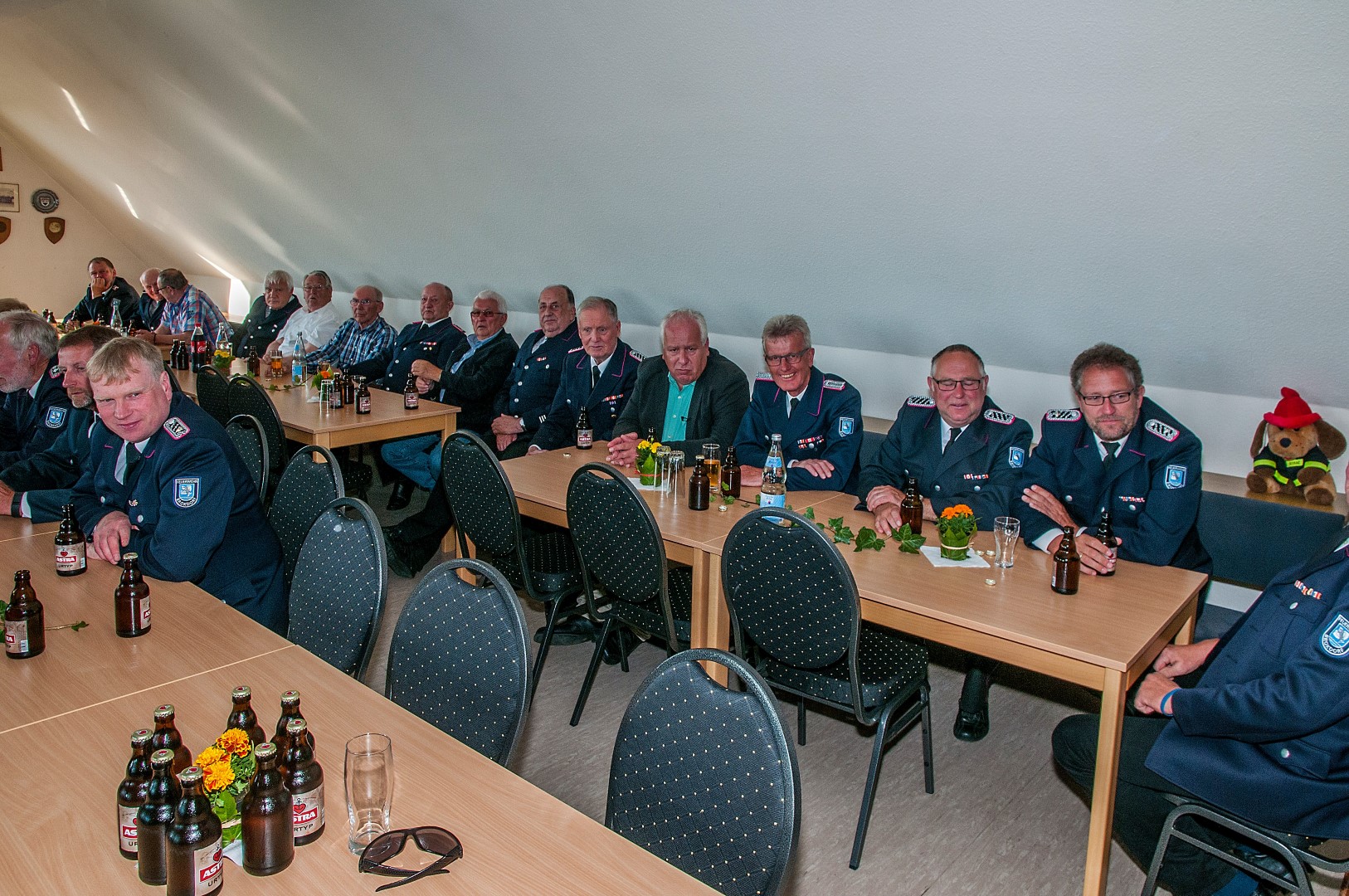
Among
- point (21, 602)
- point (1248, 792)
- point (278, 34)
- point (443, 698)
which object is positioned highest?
point (278, 34)

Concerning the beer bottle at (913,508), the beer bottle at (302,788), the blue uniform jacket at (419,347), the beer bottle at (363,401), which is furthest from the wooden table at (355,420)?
the beer bottle at (302,788)

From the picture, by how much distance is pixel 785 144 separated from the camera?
13.2 feet

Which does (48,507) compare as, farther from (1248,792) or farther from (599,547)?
(1248,792)

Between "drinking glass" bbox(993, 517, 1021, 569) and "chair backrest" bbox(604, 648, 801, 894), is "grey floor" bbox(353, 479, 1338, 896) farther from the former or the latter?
"chair backrest" bbox(604, 648, 801, 894)

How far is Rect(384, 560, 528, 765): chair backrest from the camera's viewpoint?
6.07 ft

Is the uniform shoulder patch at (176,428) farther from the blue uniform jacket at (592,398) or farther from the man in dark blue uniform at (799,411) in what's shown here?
the blue uniform jacket at (592,398)

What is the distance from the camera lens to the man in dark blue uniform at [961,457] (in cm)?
329

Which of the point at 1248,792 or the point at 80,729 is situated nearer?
the point at 80,729

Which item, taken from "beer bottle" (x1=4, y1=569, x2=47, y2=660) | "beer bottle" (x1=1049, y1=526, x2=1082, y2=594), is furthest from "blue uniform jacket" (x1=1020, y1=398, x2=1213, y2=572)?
"beer bottle" (x1=4, y1=569, x2=47, y2=660)

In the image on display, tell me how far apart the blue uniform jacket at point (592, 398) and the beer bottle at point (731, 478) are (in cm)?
180

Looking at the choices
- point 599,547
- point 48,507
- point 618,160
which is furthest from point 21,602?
point 618,160

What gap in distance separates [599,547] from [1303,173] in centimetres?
243

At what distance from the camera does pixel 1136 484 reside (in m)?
3.13

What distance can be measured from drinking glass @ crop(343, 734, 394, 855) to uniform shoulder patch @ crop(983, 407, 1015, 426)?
8.83ft
